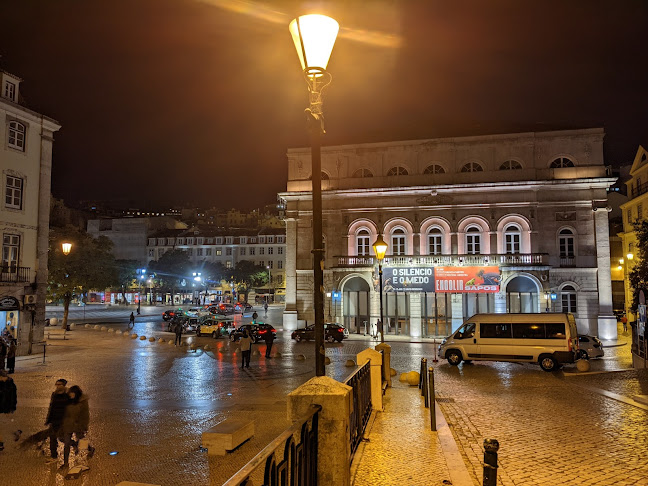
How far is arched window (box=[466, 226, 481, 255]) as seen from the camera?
38.6m

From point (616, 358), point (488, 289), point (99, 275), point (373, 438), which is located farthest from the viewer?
point (99, 275)

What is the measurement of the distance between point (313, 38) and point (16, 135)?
25.1m

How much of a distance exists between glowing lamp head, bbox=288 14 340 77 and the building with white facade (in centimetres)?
2396

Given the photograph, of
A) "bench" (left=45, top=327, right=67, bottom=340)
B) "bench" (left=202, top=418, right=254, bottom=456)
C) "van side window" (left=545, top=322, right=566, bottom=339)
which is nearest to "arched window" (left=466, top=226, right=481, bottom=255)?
"van side window" (left=545, top=322, right=566, bottom=339)

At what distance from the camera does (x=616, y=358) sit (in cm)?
2453

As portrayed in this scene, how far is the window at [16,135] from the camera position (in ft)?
82.5

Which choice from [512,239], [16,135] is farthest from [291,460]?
[512,239]

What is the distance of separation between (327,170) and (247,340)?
934 inches

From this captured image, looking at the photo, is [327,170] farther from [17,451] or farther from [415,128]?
[17,451]

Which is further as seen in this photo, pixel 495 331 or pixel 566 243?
pixel 566 243

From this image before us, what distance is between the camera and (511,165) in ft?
127

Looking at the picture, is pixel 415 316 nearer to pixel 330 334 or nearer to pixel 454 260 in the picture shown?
pixel 454 260

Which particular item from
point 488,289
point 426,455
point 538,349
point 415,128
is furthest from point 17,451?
point 415,128

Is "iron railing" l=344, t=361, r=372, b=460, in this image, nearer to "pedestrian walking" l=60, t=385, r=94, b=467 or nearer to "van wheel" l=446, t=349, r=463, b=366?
"pedestrian walking" l=60, t=385, r=94, b=467
